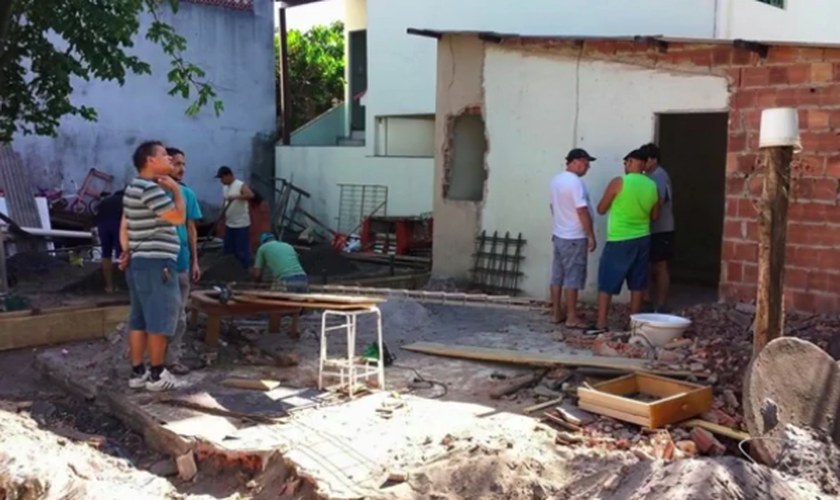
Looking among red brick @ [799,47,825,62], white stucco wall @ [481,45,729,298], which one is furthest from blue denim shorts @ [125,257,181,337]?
red brick @ [799,47,825,62]

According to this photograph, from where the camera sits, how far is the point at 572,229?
Result: 8578mm

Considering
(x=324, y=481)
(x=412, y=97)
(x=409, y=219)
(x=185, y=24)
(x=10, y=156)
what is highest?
(x=185, y=24)

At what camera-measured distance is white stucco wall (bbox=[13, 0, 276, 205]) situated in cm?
1667

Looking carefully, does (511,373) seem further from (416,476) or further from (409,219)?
(409,219)

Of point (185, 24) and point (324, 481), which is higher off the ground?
point (185, 24)

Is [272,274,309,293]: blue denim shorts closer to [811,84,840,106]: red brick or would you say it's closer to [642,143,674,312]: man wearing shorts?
[642,143,674,312]: man wearing shorts

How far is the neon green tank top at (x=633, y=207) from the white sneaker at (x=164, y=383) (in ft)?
14.3

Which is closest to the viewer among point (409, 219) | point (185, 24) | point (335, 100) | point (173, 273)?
point (173, 273)

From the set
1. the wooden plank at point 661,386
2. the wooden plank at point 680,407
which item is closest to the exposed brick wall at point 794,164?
the wooden plank at point 661,386

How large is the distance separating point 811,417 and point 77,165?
15.0 m

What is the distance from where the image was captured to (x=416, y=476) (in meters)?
4.86

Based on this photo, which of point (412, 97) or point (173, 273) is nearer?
point (173, 273)

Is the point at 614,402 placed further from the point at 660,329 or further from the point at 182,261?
the point at 182,261

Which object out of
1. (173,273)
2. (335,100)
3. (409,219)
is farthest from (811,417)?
(335,100)
